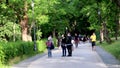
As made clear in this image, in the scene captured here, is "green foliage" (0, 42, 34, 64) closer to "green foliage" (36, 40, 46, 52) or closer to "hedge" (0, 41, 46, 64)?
"hedge" (0, 41, 46, 64)

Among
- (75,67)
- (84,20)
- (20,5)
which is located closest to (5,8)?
(20,5)

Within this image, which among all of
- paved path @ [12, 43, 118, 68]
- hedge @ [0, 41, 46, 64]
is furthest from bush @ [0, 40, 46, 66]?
paved path @ [12, 43, 118, 68]

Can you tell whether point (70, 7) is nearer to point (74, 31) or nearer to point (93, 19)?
point (93, 19)

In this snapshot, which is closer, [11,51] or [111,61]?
[111,61]

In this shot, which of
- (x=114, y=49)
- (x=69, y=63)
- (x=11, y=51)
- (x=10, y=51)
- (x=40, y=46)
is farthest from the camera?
(x=40, y=46)

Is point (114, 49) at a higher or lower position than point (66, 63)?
higher

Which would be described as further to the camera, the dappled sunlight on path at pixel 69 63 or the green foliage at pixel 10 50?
the green foliage at pixel 10 50

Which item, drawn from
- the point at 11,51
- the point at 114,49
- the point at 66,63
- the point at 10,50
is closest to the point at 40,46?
the point at 114,49

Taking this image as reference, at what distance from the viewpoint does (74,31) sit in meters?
111

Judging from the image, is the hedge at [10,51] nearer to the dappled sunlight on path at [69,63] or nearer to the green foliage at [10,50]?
A: the green foliage at [10,50]

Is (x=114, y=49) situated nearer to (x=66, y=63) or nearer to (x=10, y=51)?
(x=66, y=63)

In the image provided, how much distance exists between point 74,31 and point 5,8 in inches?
2814

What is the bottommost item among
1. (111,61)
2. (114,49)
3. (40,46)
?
(111,61)

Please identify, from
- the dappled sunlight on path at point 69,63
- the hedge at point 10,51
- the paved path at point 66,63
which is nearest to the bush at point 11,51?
the hedge at point 10,51
